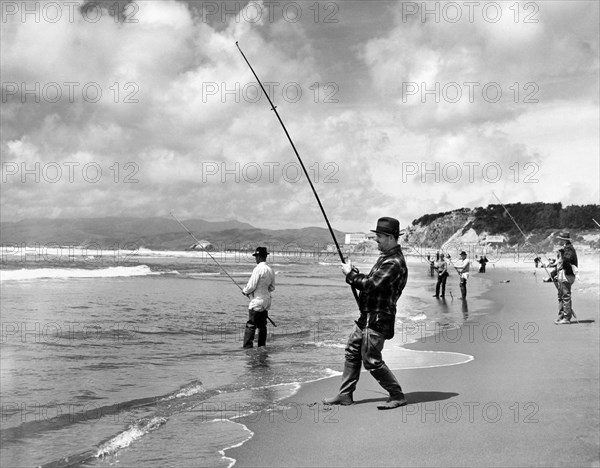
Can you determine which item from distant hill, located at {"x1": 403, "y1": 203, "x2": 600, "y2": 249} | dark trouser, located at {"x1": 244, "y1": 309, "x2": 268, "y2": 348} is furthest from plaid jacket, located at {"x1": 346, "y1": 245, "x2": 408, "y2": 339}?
distant hill, located at {"x1": 403, "y1": 203, "x2": 600, "y2": 249}

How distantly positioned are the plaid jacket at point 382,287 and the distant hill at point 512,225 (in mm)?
78068

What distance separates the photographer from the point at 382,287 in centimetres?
612

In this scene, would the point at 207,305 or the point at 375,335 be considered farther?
the point at 207,305

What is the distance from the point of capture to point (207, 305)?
2098 centimetres

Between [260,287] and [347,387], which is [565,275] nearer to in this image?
[260,287]

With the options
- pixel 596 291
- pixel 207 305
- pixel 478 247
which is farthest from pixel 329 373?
pixel 478 247

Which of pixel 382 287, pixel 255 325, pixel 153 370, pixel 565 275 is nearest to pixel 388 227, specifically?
pixel 382 287

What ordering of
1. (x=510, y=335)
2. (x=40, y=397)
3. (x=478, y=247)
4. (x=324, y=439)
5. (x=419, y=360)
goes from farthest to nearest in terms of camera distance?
(x=478, y=247) → (x=510, y=335) → (x=419, y=360) → (x=40, y=397) → (x=324, y=439)

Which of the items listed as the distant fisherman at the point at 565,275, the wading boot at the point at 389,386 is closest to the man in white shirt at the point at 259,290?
the wading boot at the point at 389,386

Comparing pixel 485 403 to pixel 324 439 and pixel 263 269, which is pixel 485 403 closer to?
pixel 324 439

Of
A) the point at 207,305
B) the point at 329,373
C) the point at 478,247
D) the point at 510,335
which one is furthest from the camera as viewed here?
the point at 478,247

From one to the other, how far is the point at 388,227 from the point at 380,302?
0.72 meters

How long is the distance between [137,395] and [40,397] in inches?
42.6

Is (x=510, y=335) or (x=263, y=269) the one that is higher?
(x=263, y=269)
